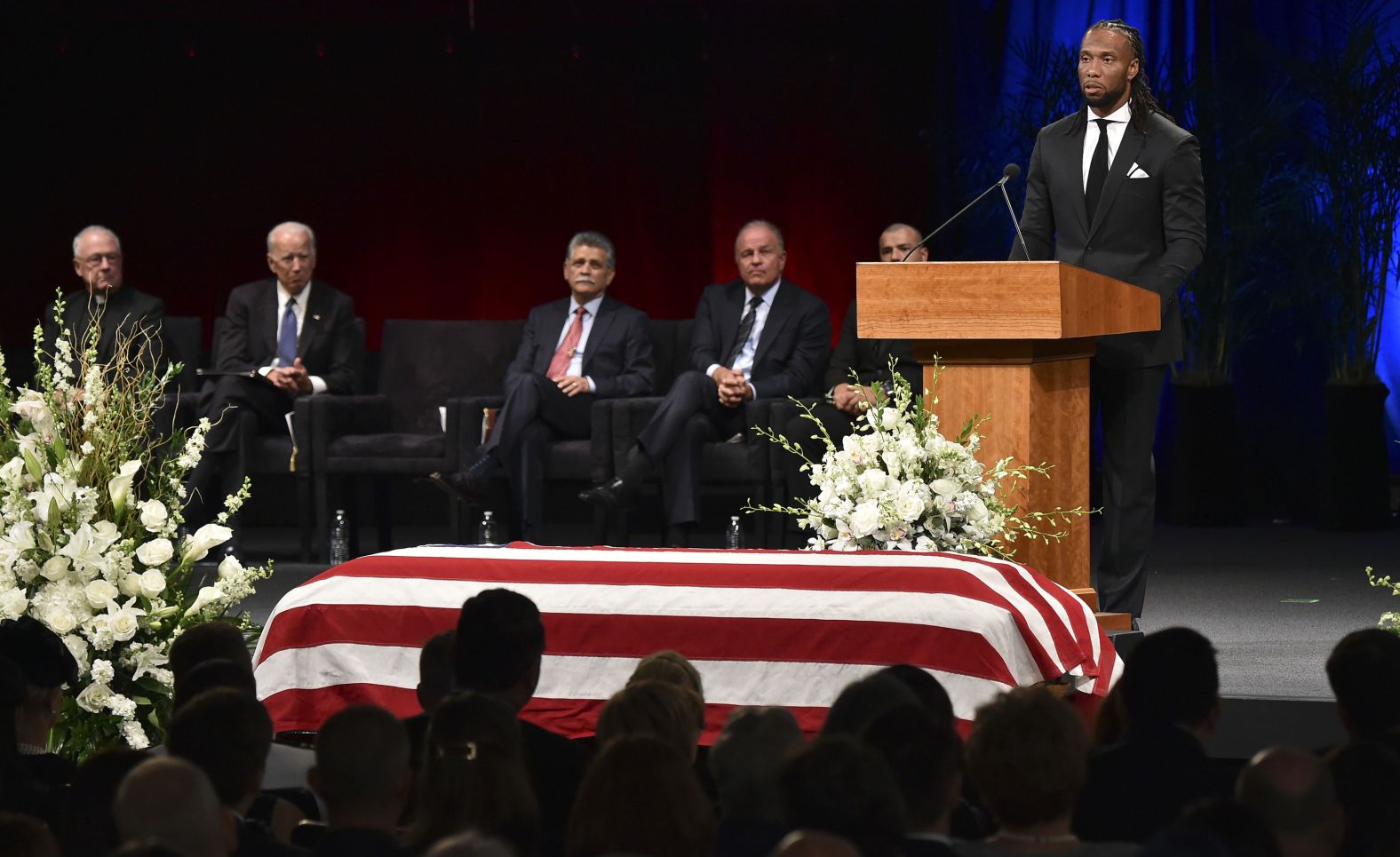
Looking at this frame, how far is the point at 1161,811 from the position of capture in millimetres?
2623

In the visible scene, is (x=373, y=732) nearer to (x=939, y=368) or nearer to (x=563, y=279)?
(x=939, y=368)

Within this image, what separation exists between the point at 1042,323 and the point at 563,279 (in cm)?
551

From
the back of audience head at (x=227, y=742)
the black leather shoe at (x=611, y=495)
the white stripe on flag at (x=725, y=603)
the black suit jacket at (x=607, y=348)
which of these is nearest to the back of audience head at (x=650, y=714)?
the back of audience head at (x=227, y=742)

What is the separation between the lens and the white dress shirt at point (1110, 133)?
523 centimetres

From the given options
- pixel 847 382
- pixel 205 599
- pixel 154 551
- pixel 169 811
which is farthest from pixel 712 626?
pixel 847 382

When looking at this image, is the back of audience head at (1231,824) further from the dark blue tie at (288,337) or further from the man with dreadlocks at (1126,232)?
the dark blue tie at (288,337)

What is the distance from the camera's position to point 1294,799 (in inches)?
86.9

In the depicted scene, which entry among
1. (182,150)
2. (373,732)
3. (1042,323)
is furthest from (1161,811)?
(182,150)

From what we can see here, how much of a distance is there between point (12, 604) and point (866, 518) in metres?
2.00

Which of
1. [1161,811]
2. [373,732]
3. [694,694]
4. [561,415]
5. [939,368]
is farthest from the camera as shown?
[561,415]

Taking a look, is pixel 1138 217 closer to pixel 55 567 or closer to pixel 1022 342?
pixel 1022 342

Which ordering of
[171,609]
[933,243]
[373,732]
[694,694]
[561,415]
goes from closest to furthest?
[373,732] < [694,694] < [171,609] < [561,415] < [933,243]

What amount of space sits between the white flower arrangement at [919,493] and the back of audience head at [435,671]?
1.46 meters

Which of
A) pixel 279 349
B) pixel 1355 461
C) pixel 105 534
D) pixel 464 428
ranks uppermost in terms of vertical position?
pixel 279 349
